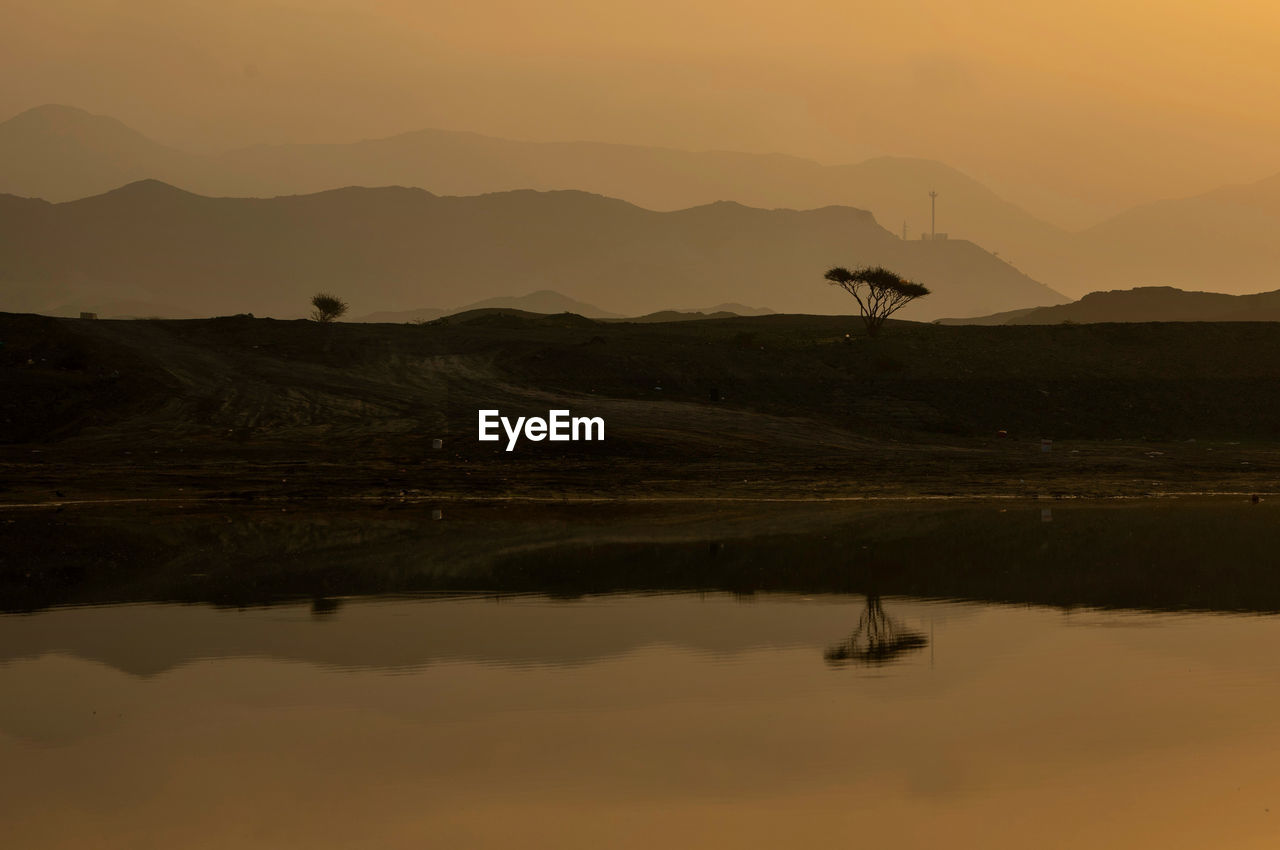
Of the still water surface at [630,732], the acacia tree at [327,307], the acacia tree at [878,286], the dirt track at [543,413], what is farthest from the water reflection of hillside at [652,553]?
the acacia tree at [327,307]

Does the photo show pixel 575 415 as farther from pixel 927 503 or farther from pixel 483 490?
pixel 927 503

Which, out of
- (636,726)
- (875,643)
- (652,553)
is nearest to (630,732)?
(636,726)

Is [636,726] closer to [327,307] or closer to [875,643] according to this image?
[875,643]

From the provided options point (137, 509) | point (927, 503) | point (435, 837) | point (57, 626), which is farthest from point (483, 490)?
point (435, 837)

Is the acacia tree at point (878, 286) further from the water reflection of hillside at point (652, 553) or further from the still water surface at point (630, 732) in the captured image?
the still water surface at point (630, 732)
